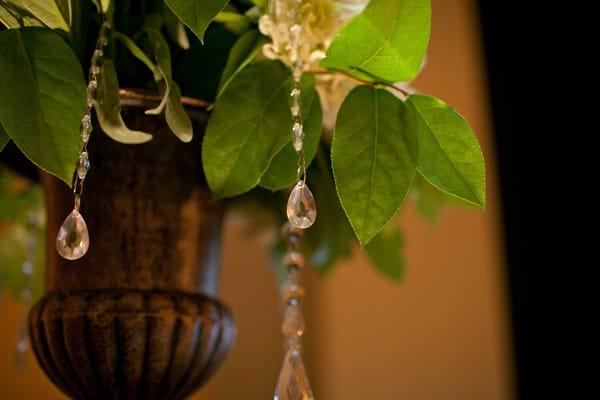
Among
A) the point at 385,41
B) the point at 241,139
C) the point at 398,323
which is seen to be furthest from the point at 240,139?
the point at 398,323

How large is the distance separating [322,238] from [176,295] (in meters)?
0.20

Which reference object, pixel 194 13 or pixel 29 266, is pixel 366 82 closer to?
pixel 194 13

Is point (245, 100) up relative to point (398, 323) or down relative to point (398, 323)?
up

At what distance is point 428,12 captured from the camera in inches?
14.1

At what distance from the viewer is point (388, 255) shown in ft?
2.01


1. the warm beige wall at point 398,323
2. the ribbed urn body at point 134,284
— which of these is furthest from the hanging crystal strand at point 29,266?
the warm beige wall at point 398,323

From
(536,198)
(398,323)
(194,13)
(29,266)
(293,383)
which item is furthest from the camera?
(536,198)

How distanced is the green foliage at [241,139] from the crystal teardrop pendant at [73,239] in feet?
0.26

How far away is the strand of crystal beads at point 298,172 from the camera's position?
1.17 ft

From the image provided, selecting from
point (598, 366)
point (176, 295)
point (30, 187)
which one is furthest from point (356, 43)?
point (598, 366)

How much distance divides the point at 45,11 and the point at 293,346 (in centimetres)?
26

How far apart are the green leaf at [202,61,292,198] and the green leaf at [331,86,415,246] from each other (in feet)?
0.14

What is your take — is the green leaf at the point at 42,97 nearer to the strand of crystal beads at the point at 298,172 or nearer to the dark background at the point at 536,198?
the strand of crystal beads at the point at 298,172

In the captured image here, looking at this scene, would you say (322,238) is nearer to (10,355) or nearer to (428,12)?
(428,12)
